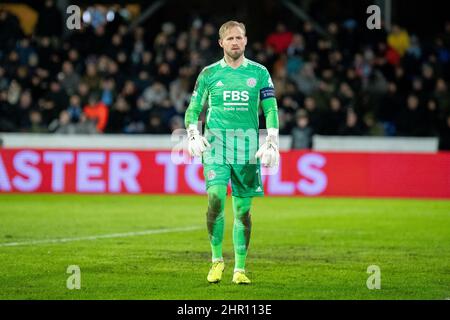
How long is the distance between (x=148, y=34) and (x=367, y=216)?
10.5 m

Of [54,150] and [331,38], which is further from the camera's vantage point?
[331,38]

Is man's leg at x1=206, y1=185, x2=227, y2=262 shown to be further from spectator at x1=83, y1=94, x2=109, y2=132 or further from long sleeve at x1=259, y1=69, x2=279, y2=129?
spectator at x1=83, y1=94, x2=109, y2=132

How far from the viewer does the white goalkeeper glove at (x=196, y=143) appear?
380 inches

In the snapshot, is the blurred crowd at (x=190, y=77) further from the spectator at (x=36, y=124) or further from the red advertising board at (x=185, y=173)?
the red advertising board at (x=185, y=173)

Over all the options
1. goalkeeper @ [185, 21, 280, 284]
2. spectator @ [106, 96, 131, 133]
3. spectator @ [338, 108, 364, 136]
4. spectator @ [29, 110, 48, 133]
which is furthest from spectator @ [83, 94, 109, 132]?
goalkeeper @ [185, 21, 280, 284]

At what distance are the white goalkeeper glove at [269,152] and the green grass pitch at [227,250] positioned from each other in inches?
43.3

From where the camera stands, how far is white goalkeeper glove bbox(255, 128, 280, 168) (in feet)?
31.3

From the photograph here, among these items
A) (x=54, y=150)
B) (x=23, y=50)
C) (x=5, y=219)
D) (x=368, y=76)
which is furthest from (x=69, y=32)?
(x=5, y=219)

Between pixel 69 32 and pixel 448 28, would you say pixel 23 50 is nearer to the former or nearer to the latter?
pixel 69 32

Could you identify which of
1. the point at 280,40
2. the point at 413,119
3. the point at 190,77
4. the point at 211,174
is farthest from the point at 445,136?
the point at 211,174

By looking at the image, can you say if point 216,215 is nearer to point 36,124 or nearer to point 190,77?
point 36,124

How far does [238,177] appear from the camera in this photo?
977 centimetres

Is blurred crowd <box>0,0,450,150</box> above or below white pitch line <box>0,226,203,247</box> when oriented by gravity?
above

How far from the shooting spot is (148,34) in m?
26.1
